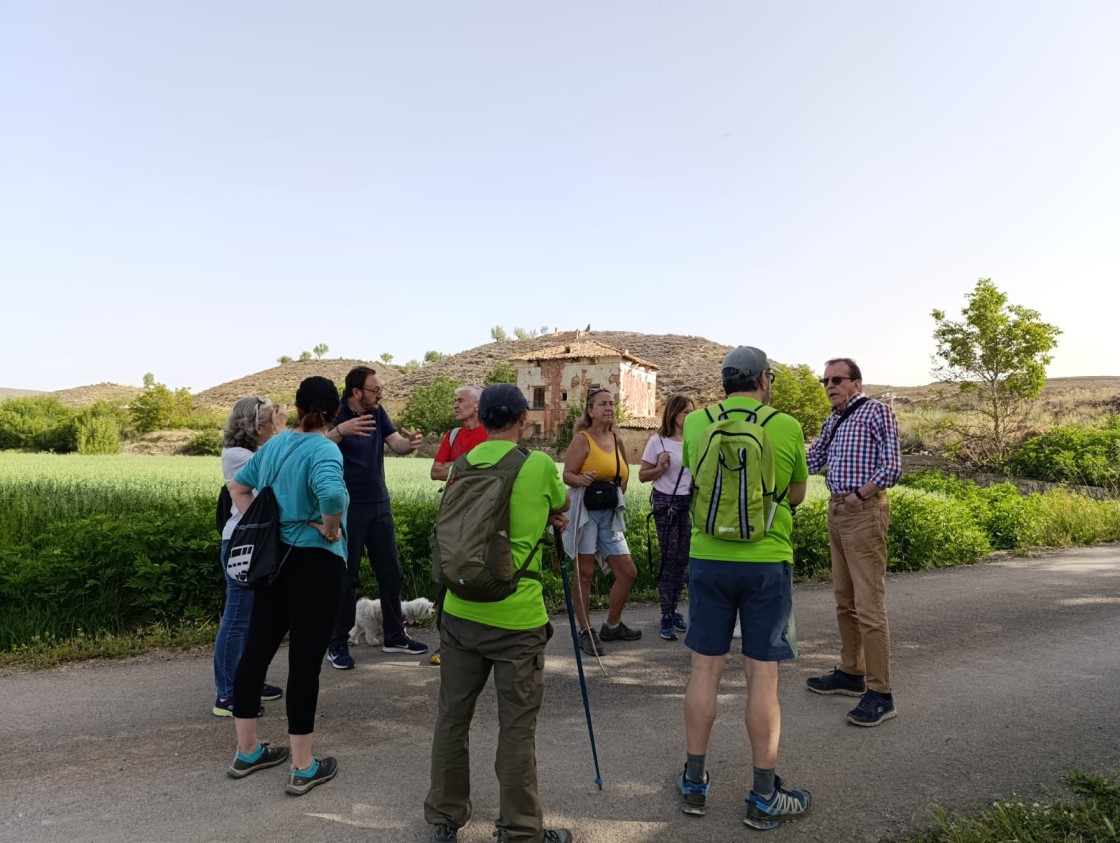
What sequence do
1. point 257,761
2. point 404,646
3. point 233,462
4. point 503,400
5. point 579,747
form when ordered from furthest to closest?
point 404,646, point 233,462, point 579,747, point 257,761, point 503,400

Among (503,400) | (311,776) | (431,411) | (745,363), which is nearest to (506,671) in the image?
(503,400)

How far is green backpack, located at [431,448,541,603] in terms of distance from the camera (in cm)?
290

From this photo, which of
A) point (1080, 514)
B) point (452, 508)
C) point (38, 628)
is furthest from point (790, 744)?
point (1080, 514)

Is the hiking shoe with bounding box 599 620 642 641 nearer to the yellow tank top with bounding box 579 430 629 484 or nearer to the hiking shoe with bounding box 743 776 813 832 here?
the yellow tank top with bounding box 579 430 629 484

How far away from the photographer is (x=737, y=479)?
3357mm

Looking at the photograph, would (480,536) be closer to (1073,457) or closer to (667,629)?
(667,629)

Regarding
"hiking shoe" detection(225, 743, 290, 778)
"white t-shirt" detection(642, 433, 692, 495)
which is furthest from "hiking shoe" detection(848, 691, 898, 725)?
"hiking shoe" detection(225, 743, 290, 778)

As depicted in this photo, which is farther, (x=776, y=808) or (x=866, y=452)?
(x=866, y=452)

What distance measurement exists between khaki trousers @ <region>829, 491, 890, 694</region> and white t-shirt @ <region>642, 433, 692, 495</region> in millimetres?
1630

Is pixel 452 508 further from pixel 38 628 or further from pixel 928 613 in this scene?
pixel 928 613

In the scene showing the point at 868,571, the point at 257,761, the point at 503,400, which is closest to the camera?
the point at 503,400

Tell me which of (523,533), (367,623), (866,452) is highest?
(866,452)

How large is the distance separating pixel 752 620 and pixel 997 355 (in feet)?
77.8

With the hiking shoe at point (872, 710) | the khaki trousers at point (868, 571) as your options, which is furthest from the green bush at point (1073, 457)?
the hiking shoe at point (872, 710)
